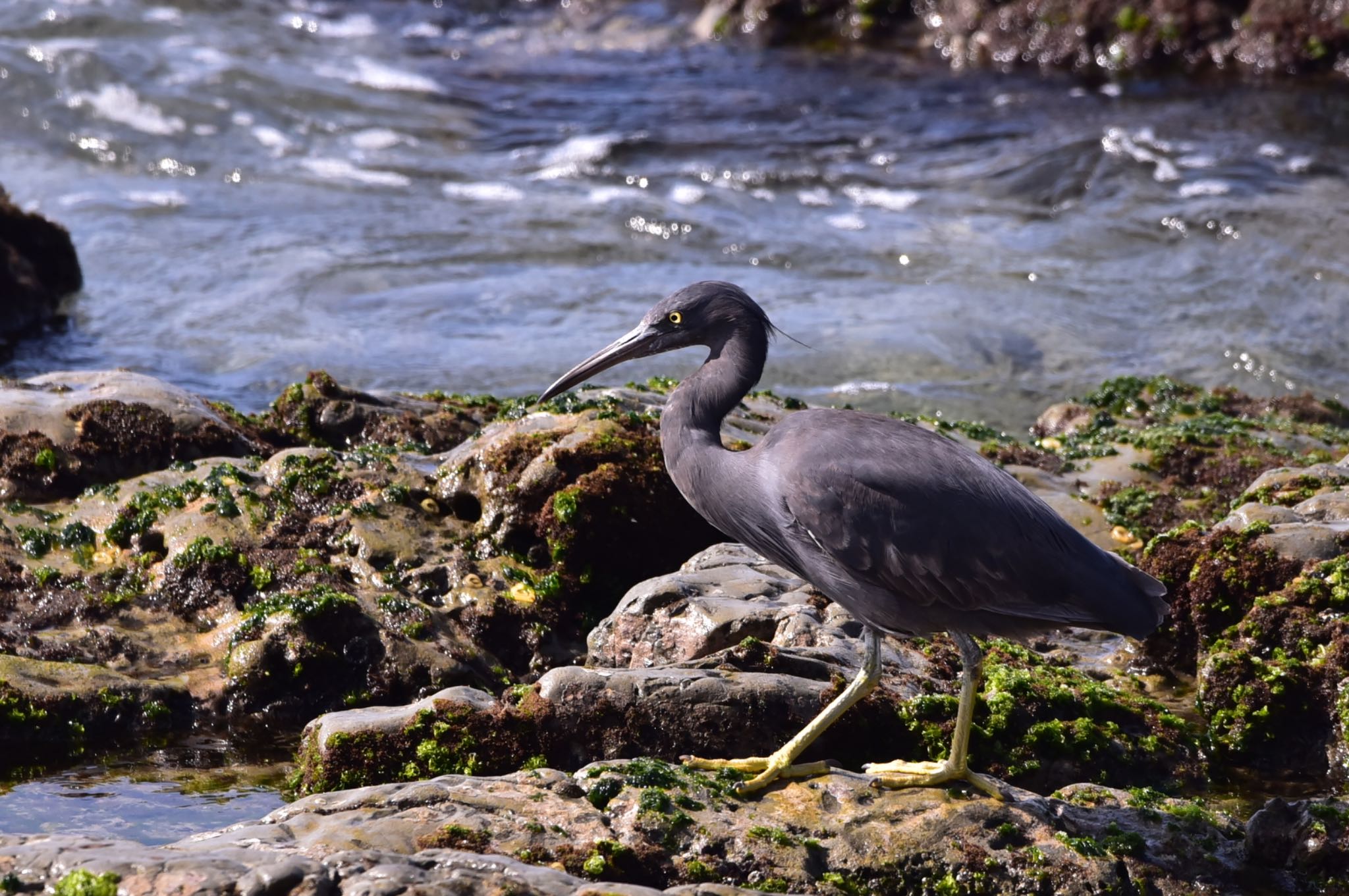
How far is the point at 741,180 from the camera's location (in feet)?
49.0

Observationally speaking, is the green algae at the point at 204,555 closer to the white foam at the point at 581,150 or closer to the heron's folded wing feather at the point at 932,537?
the heron's folded wing feather at the point at 932,537

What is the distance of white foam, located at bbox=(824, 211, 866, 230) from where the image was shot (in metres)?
13.8

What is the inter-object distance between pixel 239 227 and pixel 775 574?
9317 millimetres

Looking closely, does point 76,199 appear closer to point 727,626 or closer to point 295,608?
point 295,608

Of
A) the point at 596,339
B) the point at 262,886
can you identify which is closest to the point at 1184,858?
the point at 262,886

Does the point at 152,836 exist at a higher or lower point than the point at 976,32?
lower

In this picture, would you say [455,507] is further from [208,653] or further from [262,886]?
[262,886]

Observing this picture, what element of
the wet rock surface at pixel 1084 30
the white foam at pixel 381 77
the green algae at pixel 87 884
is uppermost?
the wet rock surface at pixel 1084 30

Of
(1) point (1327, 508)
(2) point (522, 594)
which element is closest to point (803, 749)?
(2) point (522, 594)

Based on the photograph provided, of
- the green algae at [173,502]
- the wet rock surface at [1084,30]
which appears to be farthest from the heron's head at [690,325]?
the wet rock surface at [1084,30]

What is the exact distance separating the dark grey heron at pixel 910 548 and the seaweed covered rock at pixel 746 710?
0.70 feet

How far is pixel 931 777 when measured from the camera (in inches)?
169

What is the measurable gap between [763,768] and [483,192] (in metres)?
11.1

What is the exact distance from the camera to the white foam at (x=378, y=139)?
629 inches
